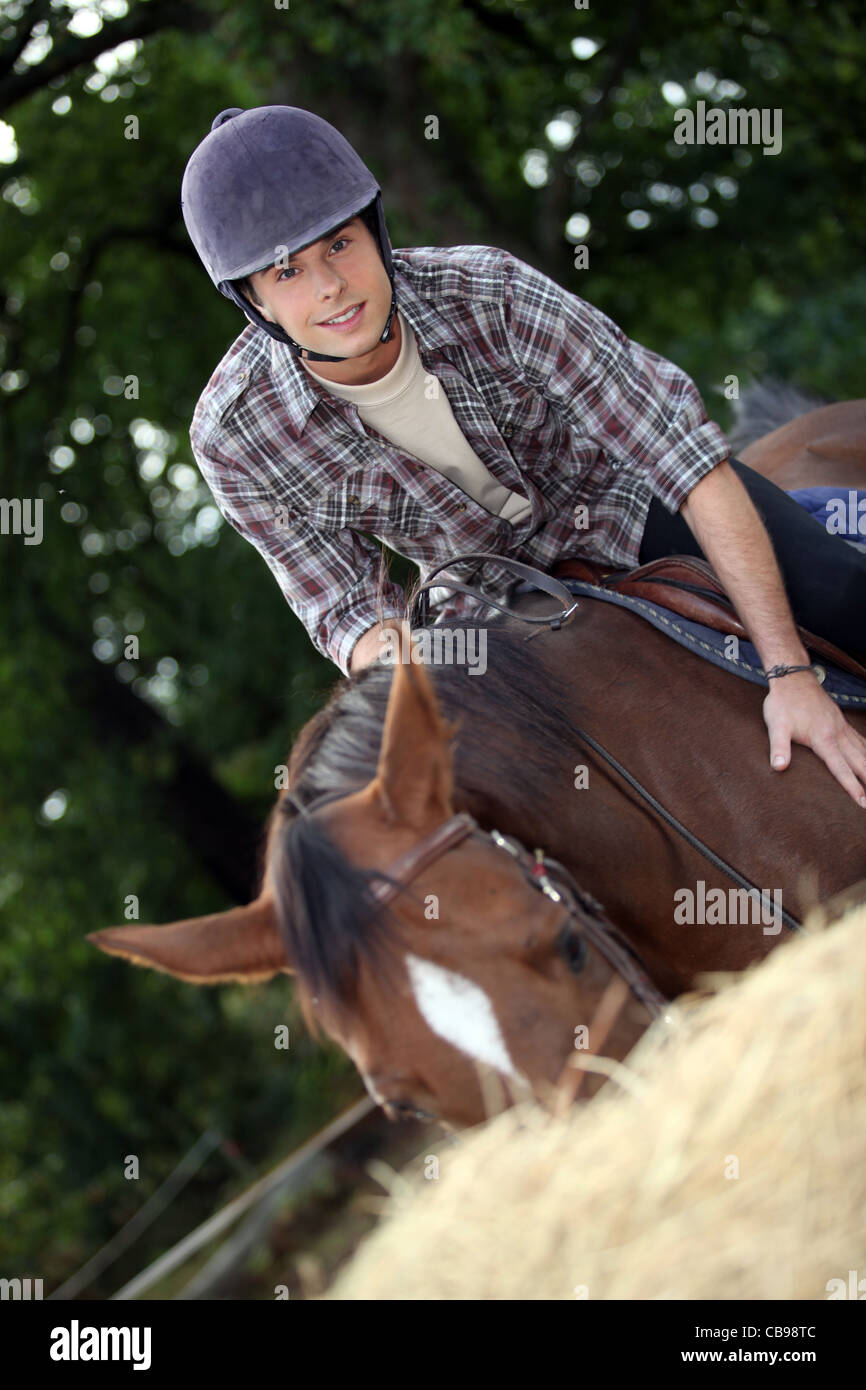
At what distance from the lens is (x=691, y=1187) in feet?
4.63

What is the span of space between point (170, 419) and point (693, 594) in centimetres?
696

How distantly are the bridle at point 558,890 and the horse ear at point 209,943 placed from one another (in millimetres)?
334

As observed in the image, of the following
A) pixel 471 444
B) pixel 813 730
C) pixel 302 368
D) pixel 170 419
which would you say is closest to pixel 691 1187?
pixel 813 730

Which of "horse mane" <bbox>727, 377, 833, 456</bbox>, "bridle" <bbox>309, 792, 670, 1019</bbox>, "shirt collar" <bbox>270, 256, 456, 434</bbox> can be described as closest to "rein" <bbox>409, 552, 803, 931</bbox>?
"bridle" <bbox>309, 792, 670, 1019</bbox>

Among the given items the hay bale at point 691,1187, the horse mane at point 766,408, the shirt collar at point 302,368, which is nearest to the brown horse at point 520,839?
the hay bale at point 691,1187

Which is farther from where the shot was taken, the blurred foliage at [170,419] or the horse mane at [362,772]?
the blurred foliage at [170,419]

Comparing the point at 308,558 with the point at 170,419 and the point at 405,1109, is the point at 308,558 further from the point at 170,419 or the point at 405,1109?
the point at 170,419

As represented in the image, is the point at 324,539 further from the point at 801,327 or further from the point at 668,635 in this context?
the point at 801,327

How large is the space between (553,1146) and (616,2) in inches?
300

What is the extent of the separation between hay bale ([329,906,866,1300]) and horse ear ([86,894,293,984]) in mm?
681

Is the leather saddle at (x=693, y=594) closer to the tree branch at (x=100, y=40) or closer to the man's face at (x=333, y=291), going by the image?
the man's face at (x=333, y=291)

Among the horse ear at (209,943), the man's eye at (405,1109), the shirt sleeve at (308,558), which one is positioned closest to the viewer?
the man's eye at (405,1109)

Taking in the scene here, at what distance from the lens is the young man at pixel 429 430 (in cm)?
264

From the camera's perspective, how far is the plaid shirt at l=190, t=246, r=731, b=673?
2803 millimetres
